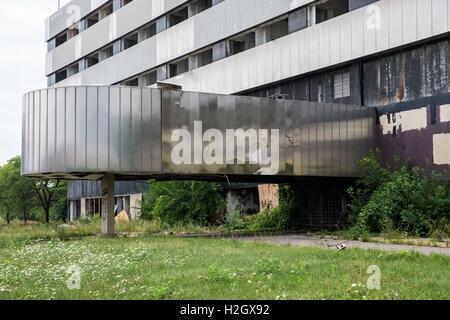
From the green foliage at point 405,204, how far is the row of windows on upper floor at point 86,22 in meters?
29.4

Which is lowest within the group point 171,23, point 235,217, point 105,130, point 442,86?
point 235,217

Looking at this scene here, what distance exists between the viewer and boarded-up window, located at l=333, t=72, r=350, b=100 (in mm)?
25406

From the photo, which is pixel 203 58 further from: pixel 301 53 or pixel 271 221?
pixel 271 221

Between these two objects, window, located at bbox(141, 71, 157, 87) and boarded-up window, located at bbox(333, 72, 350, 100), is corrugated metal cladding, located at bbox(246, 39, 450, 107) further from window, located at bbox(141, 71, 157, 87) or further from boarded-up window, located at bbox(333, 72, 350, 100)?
window, located at bbox(141, 71, 157, 87)

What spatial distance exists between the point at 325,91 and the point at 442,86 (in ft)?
19.9

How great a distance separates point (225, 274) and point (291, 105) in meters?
13.1

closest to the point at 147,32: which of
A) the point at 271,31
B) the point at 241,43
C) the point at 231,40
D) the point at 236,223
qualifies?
the point at 241,43

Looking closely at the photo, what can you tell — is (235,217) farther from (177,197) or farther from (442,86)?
(442,86)

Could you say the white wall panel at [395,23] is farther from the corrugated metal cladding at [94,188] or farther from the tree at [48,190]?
the tree at [48,190]

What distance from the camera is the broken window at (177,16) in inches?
1550

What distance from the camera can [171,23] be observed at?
39.4 meters

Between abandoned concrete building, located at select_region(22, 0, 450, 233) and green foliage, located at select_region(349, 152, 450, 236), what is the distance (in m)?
0.96

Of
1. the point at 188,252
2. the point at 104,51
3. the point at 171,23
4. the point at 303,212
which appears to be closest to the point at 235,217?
the point at 303,212
